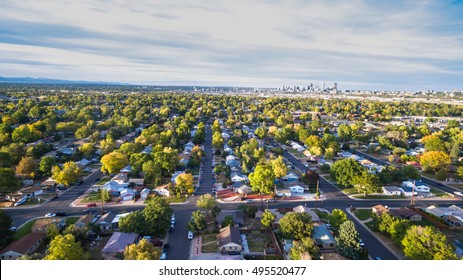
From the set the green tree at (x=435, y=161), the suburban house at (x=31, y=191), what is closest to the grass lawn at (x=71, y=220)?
the suburban house at (x=31, y=191)

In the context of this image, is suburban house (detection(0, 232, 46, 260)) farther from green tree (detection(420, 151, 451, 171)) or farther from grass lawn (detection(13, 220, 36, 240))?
green tree (detection(420, 151, 451, 171))

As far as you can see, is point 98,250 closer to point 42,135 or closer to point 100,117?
point 42,135

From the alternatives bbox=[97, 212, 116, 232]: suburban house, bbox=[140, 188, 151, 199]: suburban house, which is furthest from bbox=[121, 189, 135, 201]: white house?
bbox=[97, 212, 116, 232]: suburban house

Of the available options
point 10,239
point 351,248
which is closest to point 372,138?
point 351,248

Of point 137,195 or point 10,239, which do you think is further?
point 137,195

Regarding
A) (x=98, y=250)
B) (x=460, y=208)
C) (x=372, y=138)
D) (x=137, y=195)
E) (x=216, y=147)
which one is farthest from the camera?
(x=372, y=138)

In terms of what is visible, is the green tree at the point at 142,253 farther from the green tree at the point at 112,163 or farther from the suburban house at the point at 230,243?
the green tree at the point at 112,163
